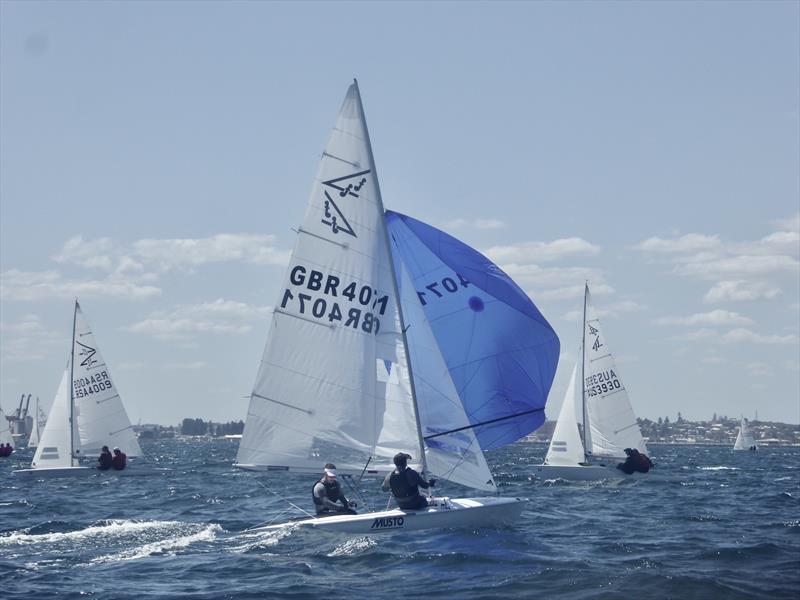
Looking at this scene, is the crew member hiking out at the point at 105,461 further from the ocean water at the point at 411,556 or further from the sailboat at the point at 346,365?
the sailboat at the point at 346,365

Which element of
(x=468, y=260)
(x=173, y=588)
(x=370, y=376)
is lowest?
(x=173, y=588)

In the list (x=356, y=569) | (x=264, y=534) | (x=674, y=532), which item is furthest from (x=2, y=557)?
(x=674, y=532)

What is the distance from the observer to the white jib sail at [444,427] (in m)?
19.6

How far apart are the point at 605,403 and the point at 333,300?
26908 millimetres

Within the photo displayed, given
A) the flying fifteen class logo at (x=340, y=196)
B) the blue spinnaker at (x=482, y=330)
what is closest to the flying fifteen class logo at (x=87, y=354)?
→ the blue spinnaker at (x=482, y=330)

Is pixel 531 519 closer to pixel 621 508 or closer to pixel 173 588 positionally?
pixel 621 508

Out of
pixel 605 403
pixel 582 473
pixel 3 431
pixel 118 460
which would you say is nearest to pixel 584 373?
pixel 605 403

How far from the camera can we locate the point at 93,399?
149ft

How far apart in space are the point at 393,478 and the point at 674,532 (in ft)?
20.1

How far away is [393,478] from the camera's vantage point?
18656mm

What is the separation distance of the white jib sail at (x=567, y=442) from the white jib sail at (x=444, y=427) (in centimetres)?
2358

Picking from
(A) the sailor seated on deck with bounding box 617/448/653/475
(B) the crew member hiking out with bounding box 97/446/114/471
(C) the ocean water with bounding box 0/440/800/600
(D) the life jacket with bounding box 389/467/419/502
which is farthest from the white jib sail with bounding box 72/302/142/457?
(D) the life jacket with bounding box 389/467/419/502

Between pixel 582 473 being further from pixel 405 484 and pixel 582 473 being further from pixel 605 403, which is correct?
pixel 405 484

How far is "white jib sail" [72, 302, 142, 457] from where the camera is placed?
45.2 metres
